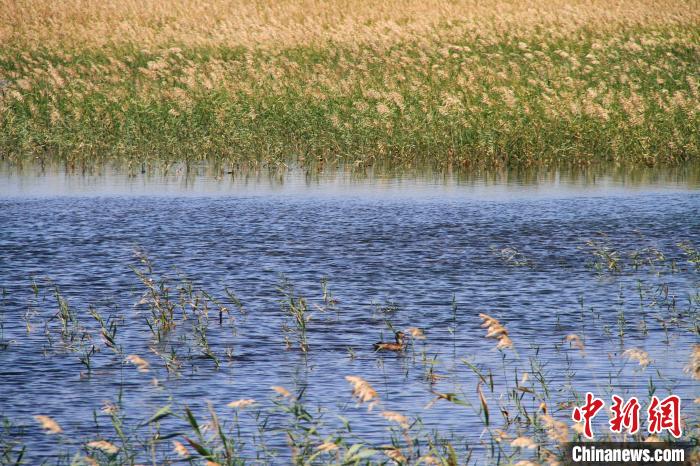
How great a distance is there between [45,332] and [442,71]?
1536cm

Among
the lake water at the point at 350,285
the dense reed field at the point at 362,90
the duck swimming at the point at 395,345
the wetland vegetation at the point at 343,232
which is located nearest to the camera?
the wetland vegetation at the point at 343,232

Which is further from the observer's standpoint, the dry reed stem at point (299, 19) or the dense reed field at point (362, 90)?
the dry reed stem at point (299, 19)

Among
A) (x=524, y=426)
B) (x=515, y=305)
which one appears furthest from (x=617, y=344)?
(x=524, y=426)

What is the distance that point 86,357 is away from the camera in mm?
11070

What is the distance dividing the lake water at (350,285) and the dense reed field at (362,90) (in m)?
1.19

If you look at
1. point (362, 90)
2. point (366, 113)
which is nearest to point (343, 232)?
point (366, 113)

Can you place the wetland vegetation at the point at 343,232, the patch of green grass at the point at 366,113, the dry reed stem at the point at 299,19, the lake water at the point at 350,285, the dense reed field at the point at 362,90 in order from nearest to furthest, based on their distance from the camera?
the wetland vegetation at the point at 343,232 < the lake water at the point at 350,285 < the patch of green grass at the point at 366,113 < the dense reed field at the point at 362,90 < the dry reed stem at the point at 299,19

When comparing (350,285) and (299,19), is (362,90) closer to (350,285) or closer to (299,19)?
(299,19)

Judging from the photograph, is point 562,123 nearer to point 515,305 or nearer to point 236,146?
point 236,146

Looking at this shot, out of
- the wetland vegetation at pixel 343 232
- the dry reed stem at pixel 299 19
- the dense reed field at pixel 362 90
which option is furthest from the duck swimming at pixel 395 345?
the dry reed stem at pixel 299 19

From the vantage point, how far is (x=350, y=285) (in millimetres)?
14031

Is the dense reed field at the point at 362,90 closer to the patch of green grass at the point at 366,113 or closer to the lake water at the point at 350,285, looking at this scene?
the patch of green grass at the point at 366,113

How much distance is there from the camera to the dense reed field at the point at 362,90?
23828mm

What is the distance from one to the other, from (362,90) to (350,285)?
480 inches
